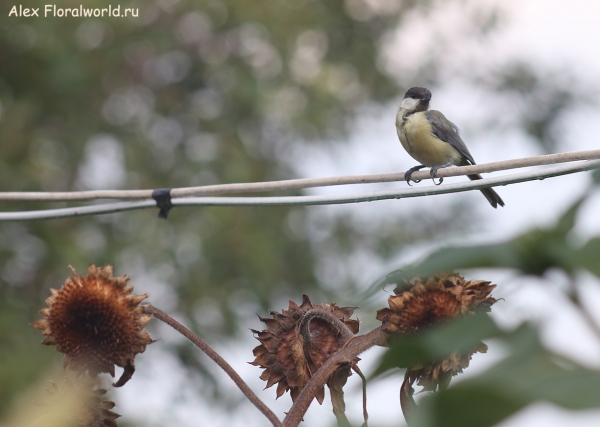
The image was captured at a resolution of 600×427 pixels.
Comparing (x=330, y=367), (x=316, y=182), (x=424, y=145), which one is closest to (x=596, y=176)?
(x=330, y=367)

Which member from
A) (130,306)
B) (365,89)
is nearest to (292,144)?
(365,89)

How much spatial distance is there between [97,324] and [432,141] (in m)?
3.62

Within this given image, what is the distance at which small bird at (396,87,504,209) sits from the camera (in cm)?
434

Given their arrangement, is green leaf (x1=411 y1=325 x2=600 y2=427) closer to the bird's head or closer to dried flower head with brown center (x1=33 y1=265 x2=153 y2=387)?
dried flower head with brown center (x1=33 y1=265 x2=153 y2=387)

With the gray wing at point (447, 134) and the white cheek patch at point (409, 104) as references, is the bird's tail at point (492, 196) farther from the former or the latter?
the white cheek patch at point (409, 104)

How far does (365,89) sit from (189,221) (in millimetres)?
3830

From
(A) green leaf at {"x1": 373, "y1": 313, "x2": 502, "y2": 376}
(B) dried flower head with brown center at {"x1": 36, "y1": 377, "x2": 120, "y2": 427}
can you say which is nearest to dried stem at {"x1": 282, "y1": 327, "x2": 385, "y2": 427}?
(B) dried flower head with brown center at {"x1": 36, "y1": 377, "x2": 120, "y2": 427}

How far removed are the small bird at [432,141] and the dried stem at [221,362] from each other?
3.49 m

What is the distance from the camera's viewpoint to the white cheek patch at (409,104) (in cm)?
466

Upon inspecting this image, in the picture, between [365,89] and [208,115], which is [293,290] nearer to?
[208,115]

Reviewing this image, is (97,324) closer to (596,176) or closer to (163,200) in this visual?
(596,176)

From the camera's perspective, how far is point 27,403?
0.59 m

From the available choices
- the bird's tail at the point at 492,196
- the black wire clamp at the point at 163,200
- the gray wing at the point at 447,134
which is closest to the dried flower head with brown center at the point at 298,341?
the black wire clamp at the point at 163,200

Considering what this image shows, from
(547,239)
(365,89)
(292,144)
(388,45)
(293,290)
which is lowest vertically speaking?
(547,239)
